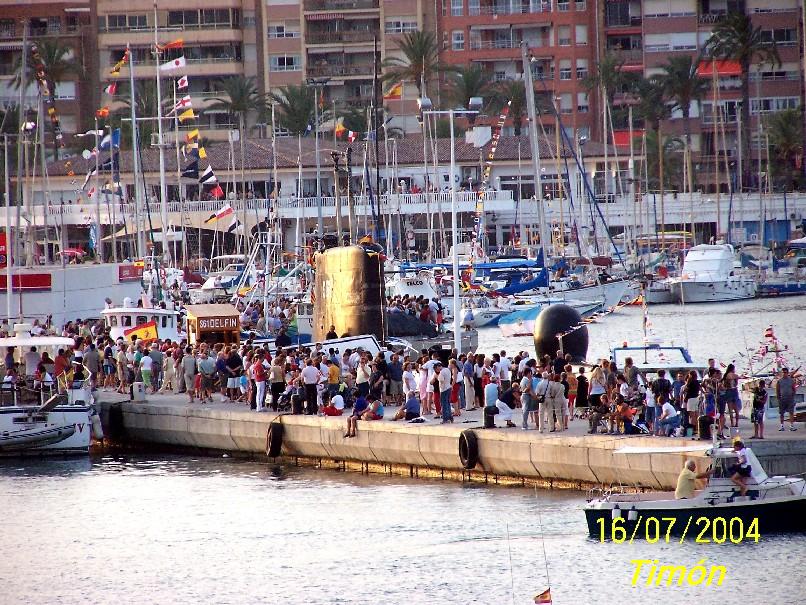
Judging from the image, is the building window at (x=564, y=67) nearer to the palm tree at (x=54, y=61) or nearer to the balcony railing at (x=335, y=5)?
the balcony railing at (x=335, y=5)

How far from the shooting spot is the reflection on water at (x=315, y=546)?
2728 cm

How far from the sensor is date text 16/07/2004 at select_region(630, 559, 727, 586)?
26734 millimetres

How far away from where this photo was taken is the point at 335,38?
413ft

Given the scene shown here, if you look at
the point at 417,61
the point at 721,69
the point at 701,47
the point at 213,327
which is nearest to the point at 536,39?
the point at 701,47

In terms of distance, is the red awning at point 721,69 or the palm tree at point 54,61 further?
the red awning at point 721,69

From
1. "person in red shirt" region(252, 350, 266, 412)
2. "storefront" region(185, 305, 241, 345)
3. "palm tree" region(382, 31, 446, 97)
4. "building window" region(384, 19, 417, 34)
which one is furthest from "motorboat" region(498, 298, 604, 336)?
"building window" region(384, 19, 417, 34)

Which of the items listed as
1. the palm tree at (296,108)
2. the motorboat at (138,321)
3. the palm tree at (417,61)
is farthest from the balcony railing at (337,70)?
the motorboat at (138,321)

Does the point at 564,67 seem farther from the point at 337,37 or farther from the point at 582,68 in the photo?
the point at 337,37

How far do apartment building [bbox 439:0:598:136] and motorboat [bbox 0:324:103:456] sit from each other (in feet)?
285

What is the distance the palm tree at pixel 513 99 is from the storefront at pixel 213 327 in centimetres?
6484

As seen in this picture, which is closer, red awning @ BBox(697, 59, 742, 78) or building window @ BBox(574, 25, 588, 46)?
red awning @ BBox(697, 59, 742, 78)

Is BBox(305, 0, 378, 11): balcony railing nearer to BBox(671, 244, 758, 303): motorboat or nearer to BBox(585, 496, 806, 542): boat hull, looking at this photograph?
BBox(671, 244, 758, 303): motorboat

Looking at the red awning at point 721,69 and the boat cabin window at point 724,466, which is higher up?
the red awning at point 721,69

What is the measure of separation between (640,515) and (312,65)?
10008 centimetres
